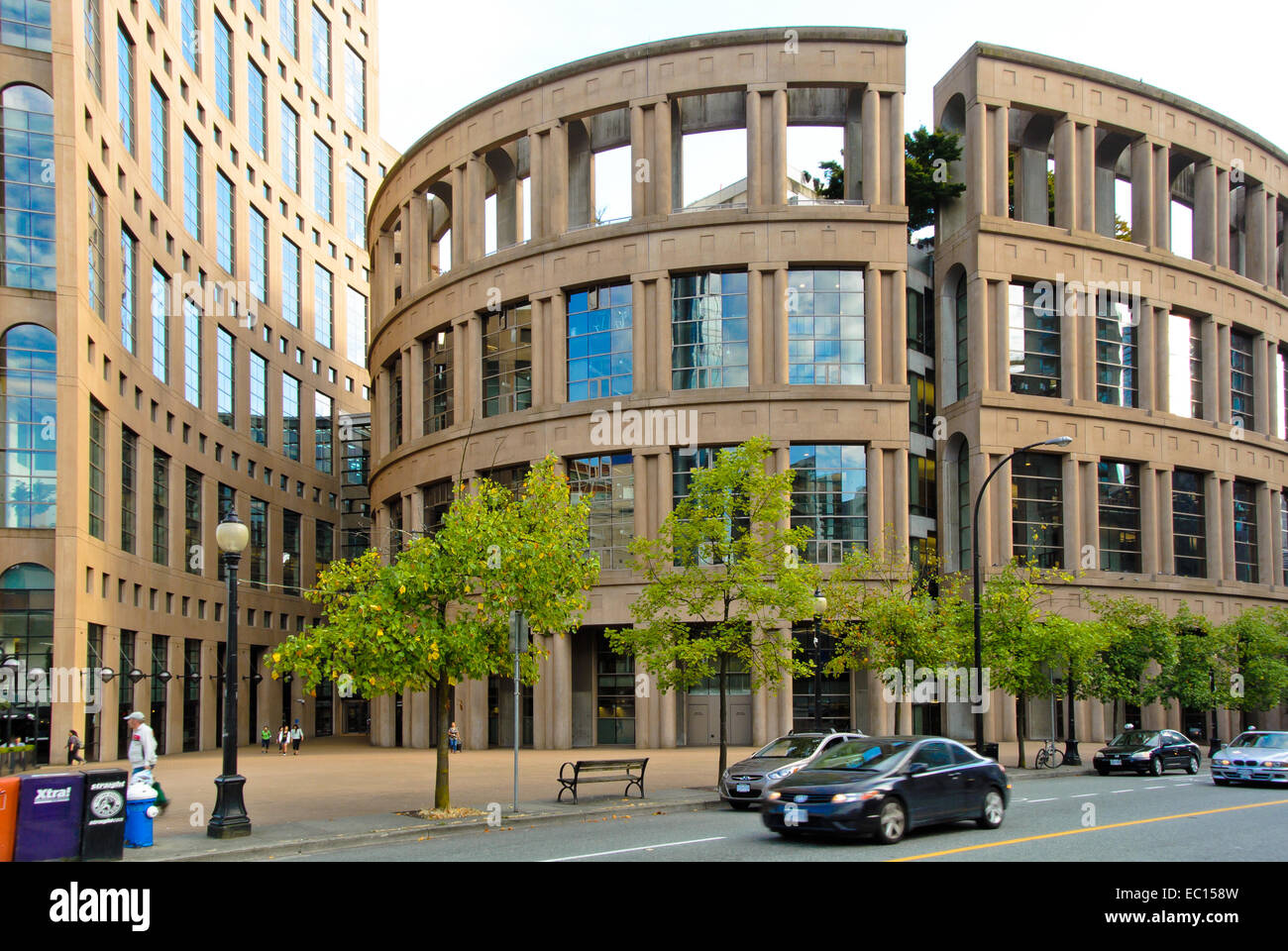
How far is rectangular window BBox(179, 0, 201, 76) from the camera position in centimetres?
5497

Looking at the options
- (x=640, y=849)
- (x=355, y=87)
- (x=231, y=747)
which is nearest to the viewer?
(x=640, y=849)

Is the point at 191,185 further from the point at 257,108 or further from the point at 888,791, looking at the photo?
the point at 888,791

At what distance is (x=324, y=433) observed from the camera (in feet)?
256

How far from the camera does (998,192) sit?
1873 inches

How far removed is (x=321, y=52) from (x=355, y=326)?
18.6m

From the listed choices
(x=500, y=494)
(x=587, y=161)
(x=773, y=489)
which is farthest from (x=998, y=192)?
(x=500, y=494)

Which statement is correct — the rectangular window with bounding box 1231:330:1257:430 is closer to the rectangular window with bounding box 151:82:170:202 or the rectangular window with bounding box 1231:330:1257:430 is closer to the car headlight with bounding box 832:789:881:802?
the car headlight with bounding box 832:789:881:802

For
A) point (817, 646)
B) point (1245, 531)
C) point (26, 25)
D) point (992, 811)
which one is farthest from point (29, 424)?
point (1245, 531)

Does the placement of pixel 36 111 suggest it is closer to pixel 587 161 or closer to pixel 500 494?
pixel 587 161

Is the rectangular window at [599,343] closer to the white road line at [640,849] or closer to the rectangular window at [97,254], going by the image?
the rectangular window at [97,254]

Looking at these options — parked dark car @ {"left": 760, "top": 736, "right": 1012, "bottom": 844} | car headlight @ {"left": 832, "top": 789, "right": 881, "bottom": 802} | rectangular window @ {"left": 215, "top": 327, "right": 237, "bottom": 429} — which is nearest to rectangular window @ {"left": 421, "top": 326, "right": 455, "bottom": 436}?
rectangular window @ {"left": 215, "top": 327, "right": 237, "bottom": 429}

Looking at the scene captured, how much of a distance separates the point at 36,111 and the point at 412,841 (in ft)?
112

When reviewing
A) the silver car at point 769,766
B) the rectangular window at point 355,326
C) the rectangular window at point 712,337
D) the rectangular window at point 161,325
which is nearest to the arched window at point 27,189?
the rectangular window at point 161,325

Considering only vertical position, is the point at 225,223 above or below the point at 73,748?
above
